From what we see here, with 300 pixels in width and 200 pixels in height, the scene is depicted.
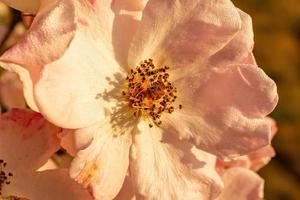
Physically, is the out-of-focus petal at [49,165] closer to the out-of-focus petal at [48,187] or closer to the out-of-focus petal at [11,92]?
the out-of-focus petal at [48,187]

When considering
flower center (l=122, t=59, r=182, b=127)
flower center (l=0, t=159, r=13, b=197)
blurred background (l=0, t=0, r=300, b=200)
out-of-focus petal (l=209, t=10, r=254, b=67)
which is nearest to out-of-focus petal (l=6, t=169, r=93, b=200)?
flower center (l=0, t=159, r=13, b=197)

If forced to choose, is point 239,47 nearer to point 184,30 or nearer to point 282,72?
point 184,30

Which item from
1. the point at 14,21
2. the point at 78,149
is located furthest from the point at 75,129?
the point at 14,21

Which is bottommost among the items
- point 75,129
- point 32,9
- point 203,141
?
point 203,141

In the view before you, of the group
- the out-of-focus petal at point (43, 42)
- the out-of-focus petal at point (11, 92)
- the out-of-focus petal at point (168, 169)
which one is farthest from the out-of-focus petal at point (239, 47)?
the out-of-focus petal at point (11, 92)

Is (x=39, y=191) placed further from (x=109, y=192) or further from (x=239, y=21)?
(x=239, y=21)

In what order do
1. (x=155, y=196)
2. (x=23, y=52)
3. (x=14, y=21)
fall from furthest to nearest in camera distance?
1. (x=14, y=21)
2. (x=155, y=196)
3. (x=23, y=52)

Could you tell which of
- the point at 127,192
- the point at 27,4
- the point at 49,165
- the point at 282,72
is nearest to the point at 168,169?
the point at 127,192
